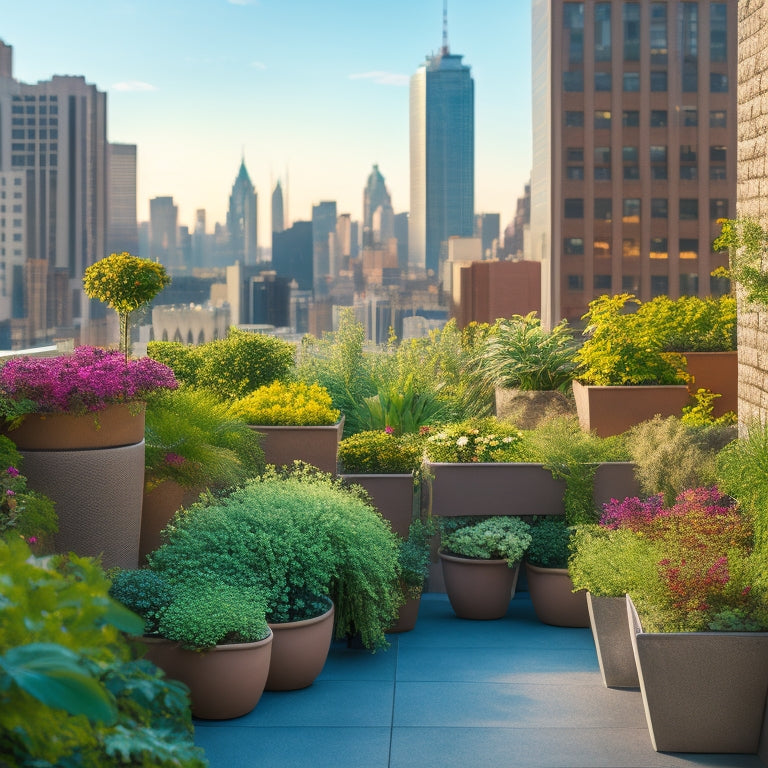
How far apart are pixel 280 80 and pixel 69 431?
4823cm

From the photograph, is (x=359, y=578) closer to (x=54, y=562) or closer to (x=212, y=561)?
(x=212, y=561)

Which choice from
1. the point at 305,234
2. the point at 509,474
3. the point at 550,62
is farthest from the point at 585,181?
the point at 509,474

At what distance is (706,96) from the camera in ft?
167

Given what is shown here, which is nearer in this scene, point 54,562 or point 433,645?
point 54,562

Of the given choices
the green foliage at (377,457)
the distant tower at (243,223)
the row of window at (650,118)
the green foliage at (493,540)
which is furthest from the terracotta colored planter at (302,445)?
the distant tower at (243,223)

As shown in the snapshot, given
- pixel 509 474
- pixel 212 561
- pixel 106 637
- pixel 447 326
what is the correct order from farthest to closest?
1. pixel 447 326
2. pixel 509 474
3. pixel 212 561
4. pixel 106 637

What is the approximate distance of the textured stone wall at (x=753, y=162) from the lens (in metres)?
4.19

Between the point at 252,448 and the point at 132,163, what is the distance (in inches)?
2017

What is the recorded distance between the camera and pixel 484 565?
5156 millimetres

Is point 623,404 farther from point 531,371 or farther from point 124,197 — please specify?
point 124,197

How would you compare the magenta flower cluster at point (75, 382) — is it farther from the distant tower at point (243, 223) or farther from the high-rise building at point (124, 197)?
the distant tower at point (243, 223)

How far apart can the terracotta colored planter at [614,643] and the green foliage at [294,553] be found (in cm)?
93

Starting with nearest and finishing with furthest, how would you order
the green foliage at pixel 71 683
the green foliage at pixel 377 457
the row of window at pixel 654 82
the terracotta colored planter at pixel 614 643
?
the green foliage at pixel 71 683 < the terracotta colored planter at pixel 614 643 < the green foliage at pixel 377 457 < the row of window at pixel 654 82

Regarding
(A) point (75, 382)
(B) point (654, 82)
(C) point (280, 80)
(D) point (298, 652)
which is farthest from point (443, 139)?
(D) point (298, 652)
